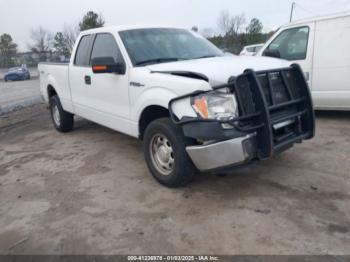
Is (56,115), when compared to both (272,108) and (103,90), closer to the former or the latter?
(103,90)

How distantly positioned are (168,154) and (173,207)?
650 millimetres

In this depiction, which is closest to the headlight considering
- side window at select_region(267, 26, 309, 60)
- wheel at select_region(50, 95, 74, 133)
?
side window at select_region(267, 26, 309, 60)

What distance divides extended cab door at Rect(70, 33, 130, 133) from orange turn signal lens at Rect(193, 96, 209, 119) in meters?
1.40

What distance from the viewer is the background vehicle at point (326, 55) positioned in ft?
20.3

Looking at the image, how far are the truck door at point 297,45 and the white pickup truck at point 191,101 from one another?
96.1 inches

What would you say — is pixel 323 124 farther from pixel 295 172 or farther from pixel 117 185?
pixel 117 185

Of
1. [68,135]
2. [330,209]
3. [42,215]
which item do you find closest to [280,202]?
[330,209]

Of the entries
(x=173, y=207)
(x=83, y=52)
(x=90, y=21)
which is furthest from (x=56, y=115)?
(x=90, y=21)

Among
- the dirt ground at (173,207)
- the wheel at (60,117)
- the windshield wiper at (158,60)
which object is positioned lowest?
the dirt ground at (173,207)

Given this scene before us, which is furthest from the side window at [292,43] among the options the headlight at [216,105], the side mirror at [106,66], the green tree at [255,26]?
the green tree at [255,26]

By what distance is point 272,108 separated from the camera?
3.53 meters

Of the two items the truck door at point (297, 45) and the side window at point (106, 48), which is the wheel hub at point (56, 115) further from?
the truck door at point (297, 45)

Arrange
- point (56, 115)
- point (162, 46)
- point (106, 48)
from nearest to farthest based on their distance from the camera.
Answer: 1. point (162, 46)
2. point (106, 48)
3. point (56, 115)

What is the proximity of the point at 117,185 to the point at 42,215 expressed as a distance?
96 centimetres
